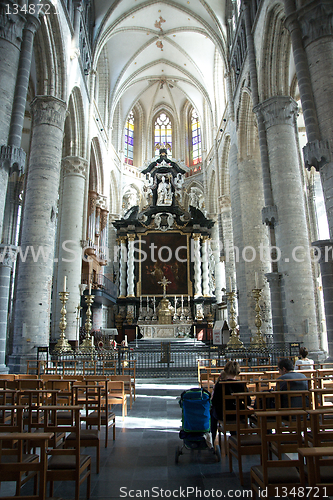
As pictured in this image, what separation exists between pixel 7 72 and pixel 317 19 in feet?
28.1

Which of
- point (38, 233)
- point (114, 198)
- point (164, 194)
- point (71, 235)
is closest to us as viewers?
point (38, 233)

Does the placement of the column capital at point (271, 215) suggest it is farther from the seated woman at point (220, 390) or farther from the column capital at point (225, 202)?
the column capital at point (225, 202)

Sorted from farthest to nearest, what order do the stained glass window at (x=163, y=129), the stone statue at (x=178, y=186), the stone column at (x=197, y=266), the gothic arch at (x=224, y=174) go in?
the stained glass window at (x=163, y=129)
the stone statue at (x=178, y=186)
the stone column at (x=197, y=266)
the gothic arch at (x=224, y=174)

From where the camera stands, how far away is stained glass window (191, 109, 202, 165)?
32.9 meters

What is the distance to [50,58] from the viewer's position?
14.3m

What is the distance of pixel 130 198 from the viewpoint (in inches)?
1277

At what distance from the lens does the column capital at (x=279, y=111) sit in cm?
1377

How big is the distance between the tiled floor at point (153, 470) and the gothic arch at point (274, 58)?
13123mm

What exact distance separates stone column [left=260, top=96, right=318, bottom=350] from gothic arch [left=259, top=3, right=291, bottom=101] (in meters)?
0.74

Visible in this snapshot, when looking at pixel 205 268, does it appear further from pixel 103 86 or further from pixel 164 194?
pixel 103 86

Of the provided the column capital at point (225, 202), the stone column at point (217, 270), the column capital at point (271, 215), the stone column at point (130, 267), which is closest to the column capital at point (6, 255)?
the column capital at point (271, 215)

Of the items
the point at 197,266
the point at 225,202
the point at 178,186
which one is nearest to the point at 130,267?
the point at 197,266

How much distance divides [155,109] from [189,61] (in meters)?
7.92

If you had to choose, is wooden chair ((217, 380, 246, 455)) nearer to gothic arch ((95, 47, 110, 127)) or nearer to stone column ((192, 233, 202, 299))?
stone column ((192, 233, 202, 299))
